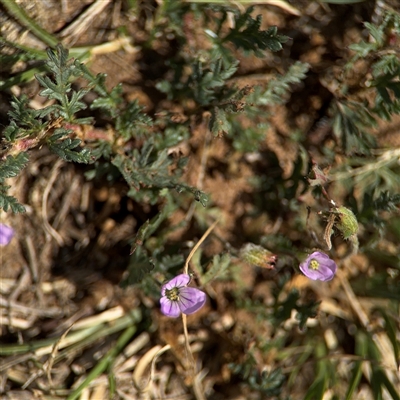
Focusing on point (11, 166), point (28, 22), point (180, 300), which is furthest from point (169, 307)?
point (28, 22)

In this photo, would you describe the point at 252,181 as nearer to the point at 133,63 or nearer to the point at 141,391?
the point at 133,63

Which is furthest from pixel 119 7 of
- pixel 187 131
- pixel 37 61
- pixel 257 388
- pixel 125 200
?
pixel 257 388

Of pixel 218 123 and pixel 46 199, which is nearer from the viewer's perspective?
pixel 218 123

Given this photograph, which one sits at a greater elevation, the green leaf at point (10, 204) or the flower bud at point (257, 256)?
the green leaf at point (10, 204)

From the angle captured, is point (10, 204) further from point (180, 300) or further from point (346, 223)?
point (346, 223)

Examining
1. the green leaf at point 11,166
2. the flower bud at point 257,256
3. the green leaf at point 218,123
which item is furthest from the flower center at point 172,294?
the green leaf at point 11,166

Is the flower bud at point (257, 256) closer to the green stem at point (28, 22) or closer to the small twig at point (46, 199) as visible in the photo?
the small twig at point (46, 199)
